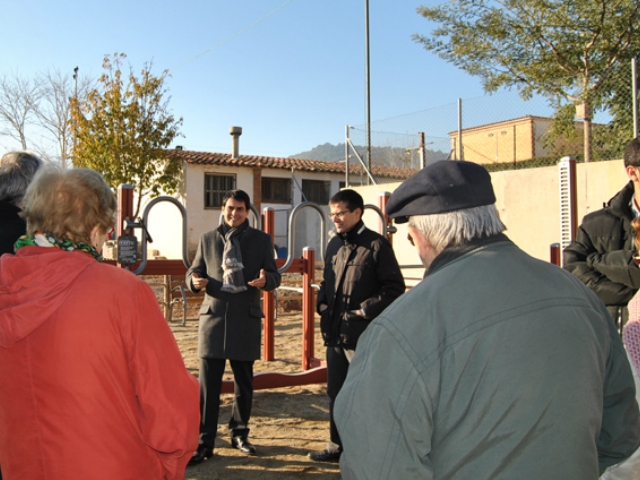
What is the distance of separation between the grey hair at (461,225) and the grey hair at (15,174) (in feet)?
5.10

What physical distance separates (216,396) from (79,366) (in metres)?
2.19

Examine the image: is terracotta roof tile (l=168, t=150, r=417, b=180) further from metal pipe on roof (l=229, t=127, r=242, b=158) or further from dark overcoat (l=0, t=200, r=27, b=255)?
dark overcoat (l=0, t=200, r=27, b=255)

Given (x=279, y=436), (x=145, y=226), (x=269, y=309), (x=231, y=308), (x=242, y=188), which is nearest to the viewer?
(x=145, y=226)

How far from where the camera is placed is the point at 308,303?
235 inches

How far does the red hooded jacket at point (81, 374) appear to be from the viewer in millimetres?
1481

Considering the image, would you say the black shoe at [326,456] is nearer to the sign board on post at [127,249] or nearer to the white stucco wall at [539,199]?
the sign board on post at [127,249]

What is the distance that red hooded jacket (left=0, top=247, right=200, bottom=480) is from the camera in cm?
148

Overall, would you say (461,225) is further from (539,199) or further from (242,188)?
(242,188)

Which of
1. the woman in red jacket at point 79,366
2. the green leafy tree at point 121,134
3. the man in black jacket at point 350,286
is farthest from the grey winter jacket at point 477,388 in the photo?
the green leafy tree at point 121,134

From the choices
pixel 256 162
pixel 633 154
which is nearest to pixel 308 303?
pixel 633 154

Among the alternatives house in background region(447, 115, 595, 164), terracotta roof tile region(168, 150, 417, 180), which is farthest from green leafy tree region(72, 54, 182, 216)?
house in background region(447, 115, 595, 164)

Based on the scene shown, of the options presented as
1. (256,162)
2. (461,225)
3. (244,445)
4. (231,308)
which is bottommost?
(244,445)

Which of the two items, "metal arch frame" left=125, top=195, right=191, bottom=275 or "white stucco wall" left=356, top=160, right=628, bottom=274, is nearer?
"metal arch frame" left=125, top=195, right=191, bottom=275

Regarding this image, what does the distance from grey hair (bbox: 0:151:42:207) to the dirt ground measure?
6.62ft
